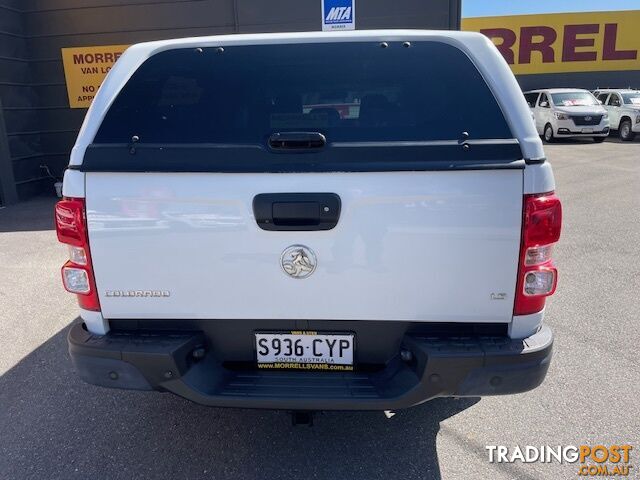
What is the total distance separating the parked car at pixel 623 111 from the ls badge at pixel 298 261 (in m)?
19.7

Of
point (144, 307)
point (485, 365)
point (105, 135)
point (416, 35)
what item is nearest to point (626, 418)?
point (485, 365)

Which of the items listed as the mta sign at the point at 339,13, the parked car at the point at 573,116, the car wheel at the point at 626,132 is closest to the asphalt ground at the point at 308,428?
the mta sign at the point at 339,13

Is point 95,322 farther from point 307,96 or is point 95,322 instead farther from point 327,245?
point 307,96

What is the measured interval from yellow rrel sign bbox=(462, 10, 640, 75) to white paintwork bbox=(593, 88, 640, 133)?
6.37m

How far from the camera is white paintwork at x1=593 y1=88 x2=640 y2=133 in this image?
17844 millimetres

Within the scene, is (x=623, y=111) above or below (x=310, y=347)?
above

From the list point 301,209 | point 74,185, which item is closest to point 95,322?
point 74,185

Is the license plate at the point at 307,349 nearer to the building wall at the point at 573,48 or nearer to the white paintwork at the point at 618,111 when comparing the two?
the white paintwork at the point at 618,111

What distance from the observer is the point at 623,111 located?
728 inches

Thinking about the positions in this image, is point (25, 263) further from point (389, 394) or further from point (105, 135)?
point (389, 394)

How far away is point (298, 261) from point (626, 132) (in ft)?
65.8

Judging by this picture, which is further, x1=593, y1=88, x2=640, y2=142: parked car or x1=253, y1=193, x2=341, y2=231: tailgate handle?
x1=593, y1=88, x2=640, y2=142: parked car

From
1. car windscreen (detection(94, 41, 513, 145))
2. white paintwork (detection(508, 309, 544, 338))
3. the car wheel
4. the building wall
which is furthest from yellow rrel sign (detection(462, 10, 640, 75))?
white paintwork (detection(508, 309, 544, 338))

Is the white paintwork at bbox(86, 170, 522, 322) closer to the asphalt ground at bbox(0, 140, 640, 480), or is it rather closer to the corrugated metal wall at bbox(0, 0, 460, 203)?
the asphalt ground at bbox(0, 140, 640, 480)
